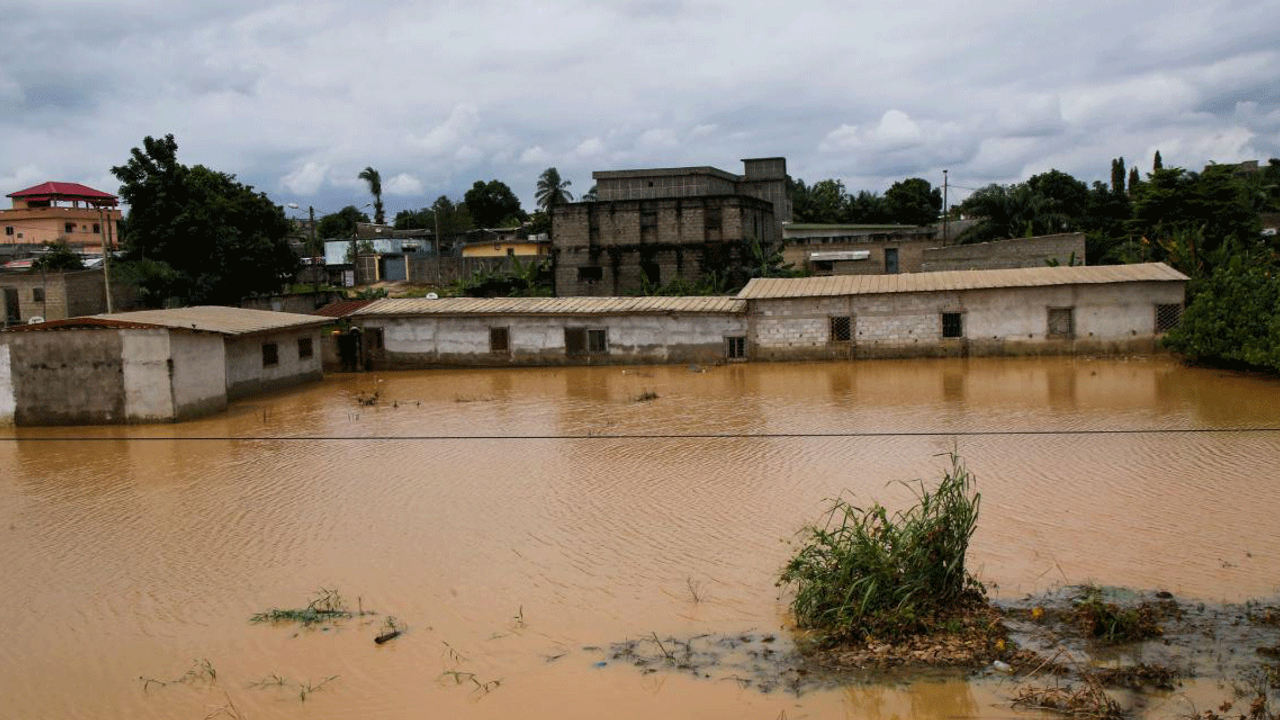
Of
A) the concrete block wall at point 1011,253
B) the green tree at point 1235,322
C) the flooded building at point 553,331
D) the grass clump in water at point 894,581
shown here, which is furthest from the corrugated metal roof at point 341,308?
the grass clump in water at point 894,581

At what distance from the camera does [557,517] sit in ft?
38.2

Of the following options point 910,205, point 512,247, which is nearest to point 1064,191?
point 910,205

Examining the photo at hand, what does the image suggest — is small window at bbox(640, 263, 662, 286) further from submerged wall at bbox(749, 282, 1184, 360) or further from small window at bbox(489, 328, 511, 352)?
submerged wall at bbox(749, 282, 1184, 360)

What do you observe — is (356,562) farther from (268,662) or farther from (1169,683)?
(1169,683)

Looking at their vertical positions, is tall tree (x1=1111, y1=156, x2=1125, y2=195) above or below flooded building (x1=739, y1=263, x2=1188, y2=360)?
above

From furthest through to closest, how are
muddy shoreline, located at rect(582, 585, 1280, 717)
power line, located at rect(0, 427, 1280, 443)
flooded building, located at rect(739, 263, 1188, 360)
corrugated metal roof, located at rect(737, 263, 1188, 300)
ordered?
corrugated metal roof, located at rect(737, 263, 1188, 300)
flooded building, located at rect(739, 263, 1188, 360)
power line, located at rect(0, 427, 1280, 443)
muddy shoreline, located at rect(582, 585, 1280, 717)

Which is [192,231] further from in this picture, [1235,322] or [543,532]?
[1235,322]

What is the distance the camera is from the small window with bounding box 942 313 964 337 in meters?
26.3

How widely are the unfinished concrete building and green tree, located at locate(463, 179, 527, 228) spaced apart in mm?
34787

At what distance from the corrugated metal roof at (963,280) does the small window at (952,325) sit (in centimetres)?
84

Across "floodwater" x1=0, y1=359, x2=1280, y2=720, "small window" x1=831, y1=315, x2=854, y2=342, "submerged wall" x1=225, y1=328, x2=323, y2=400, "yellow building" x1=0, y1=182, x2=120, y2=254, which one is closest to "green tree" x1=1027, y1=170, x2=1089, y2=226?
"small window" x1=831, y1=315, x2=854, y2=342

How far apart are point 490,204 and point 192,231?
41783 mm

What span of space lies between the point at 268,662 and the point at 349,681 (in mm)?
855

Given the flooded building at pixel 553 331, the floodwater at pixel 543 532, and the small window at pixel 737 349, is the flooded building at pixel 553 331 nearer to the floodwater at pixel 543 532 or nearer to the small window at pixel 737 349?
the small window at pixel 737 349
